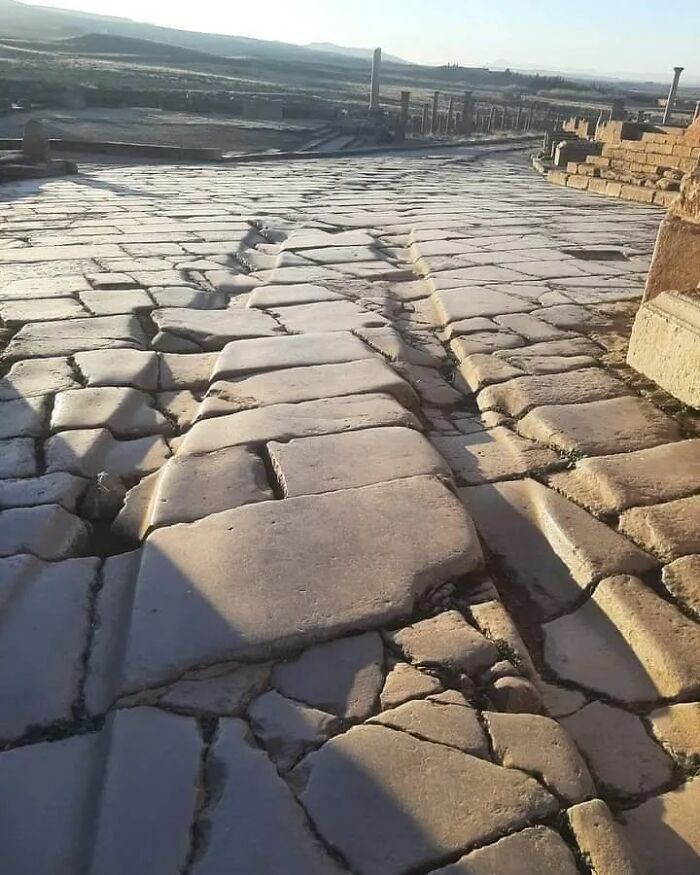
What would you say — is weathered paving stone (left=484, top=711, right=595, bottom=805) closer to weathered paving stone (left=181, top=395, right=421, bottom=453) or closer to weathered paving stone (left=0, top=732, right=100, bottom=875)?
weathered paving stone (left=0, top=732, right=100, bottom=875)

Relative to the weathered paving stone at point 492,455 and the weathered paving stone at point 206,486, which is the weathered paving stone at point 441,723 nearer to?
the weathered paving stone at point 206,486

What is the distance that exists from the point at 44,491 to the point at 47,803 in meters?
1.12

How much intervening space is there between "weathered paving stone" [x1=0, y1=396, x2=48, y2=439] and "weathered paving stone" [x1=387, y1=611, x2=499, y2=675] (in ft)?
5.17

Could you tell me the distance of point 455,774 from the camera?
1.31 meters

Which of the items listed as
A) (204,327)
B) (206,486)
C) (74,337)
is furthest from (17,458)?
(204,327)

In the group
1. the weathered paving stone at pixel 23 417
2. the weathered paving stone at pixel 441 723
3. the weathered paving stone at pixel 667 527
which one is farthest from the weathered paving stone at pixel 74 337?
the weathered paving stone at pixel 441 723

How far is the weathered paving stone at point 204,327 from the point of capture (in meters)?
3.43

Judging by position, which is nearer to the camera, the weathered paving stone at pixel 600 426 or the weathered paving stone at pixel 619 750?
the weathered paving stone at pixel 619 750

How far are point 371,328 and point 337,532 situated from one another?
1.83 metres

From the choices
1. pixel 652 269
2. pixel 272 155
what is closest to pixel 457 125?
pixel 272 155

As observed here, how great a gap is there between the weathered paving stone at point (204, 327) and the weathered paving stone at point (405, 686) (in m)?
2.20

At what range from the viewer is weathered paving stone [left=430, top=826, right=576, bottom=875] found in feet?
3.80

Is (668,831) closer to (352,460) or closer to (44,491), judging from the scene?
(352,460)

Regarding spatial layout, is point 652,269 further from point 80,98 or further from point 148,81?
point 148,81
